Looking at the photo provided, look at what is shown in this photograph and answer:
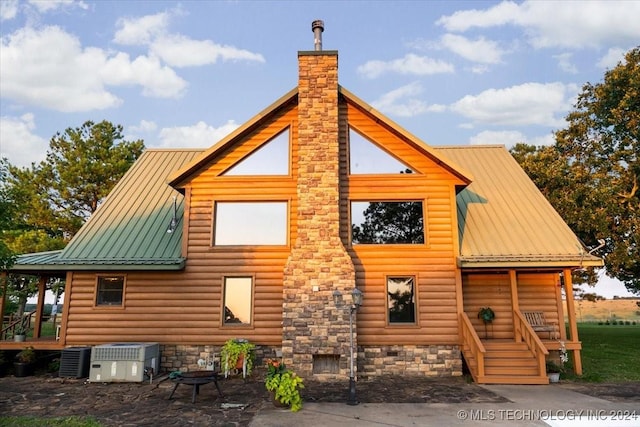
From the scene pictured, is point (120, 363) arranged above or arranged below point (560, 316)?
below

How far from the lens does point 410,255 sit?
41.1 feet

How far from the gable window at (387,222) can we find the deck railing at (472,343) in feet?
8.59

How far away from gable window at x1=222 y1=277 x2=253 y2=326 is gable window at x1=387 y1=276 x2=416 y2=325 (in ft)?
13.6

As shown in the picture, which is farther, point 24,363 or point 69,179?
point 69,179

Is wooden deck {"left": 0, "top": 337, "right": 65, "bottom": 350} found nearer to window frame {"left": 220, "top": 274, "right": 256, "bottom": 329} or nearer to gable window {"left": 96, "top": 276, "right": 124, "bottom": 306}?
gable window {"left": 96, "top": 276, "right": 124, "bottom": 306}

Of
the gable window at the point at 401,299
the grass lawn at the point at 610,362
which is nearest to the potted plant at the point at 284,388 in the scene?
the gable window at the point at 401,299

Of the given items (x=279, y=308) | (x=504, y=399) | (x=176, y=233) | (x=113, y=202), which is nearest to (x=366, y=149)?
(x=279, y=308)

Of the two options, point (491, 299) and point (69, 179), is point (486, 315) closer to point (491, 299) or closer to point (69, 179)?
point (491, 299)

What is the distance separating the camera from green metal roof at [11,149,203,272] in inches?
486

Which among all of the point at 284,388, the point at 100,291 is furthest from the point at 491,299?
the point at 100,291

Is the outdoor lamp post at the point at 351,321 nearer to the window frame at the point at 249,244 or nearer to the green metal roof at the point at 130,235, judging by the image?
the window frame at the point at 249,244

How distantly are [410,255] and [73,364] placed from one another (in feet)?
32.5

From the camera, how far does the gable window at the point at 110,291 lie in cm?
1270

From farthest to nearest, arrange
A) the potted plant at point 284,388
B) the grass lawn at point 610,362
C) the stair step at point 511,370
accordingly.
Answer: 1. the grass lawn at point 610,362
2. the stair step at point 511,370
3. the potted plant at point 284,388
